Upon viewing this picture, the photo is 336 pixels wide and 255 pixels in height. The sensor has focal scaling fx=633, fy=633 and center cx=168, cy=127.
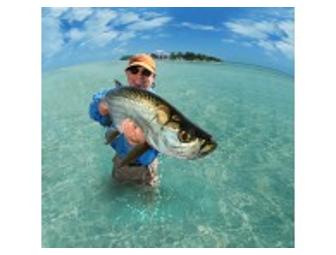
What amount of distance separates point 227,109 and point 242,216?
3746 millimetres

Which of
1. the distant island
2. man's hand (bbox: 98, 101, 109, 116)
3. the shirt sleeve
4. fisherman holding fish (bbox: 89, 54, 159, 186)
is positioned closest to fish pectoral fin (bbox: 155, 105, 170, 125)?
fisherman holding fish (bbox: 89, 54, 159, 186)

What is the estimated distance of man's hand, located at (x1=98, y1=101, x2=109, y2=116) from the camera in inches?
189

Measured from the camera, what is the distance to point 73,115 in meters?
9.01

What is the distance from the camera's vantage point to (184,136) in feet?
12.7

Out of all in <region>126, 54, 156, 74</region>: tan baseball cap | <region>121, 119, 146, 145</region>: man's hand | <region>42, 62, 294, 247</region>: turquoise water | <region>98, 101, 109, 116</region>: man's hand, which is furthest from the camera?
<region>42, 62, 294, 247</region>: turquoise water

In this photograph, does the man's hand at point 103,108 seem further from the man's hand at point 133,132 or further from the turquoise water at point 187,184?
the turquoise water at point 187,184

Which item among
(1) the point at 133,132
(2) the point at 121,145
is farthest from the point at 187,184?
(1) the point at 133,132

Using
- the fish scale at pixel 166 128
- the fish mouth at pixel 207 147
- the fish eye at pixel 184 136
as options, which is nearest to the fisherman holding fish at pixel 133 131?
the fish scale at pixel 166 128

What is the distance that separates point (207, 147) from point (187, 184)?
2794mm

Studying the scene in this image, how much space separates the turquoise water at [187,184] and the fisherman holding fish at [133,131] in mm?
158

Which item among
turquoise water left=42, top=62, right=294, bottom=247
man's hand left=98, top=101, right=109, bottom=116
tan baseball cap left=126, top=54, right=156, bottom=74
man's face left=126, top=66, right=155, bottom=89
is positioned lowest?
turquoise water left=42, top=62, right=294, bottom=247

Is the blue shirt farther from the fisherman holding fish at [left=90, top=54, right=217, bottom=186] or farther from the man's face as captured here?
the man's face

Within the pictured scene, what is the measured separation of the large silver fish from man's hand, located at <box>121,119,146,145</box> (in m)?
0.03

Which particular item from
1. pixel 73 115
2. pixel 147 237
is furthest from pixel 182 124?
pixel 73 115
